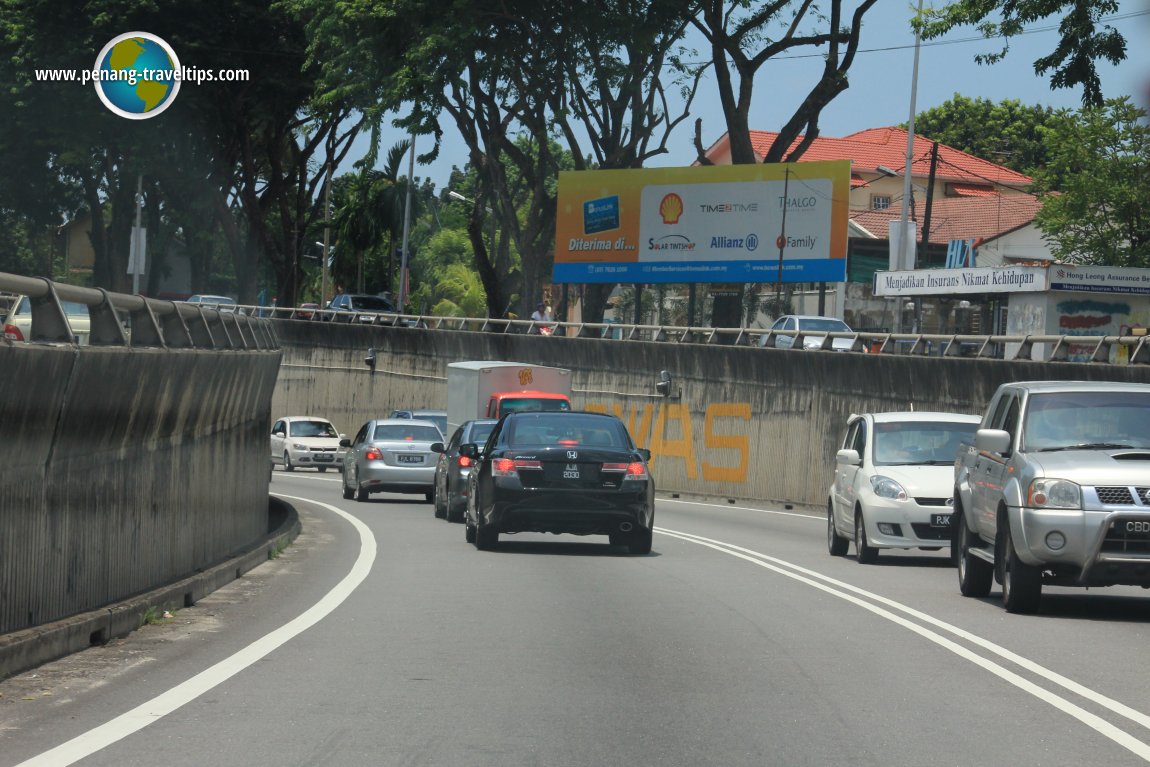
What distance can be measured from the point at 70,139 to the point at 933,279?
28.0 m

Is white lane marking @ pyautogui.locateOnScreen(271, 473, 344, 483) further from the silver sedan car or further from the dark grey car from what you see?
the dark grey car

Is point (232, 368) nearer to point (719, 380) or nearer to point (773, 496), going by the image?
point (773, 496)

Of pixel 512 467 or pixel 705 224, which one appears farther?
pixel 705 224

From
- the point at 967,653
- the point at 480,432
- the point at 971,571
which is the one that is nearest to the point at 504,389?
the point at 480,432

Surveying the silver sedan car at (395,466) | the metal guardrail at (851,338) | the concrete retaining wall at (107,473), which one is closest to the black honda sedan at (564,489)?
the concrete retaining wall at (107,473)

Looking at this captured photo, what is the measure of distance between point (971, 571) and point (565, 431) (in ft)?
18.8

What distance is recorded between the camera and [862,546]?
18734 mm

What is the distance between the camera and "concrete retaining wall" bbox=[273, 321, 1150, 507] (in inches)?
1239

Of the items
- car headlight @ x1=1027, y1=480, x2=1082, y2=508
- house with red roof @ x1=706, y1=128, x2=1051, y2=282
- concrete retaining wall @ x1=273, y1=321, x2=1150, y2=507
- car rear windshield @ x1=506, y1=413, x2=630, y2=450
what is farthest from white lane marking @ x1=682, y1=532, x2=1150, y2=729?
house with red roof @ x1=706, y1=128, x2=1051, y2=282

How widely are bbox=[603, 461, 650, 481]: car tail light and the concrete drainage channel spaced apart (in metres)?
4.28

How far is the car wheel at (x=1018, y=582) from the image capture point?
13.0 m

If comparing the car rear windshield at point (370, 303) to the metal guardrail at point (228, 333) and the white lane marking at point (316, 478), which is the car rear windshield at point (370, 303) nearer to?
the metal guardrail at point (228, 333)

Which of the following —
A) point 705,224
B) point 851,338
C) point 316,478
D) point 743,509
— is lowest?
point 316,478

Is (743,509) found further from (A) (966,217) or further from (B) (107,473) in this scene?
(A) (966,217)
